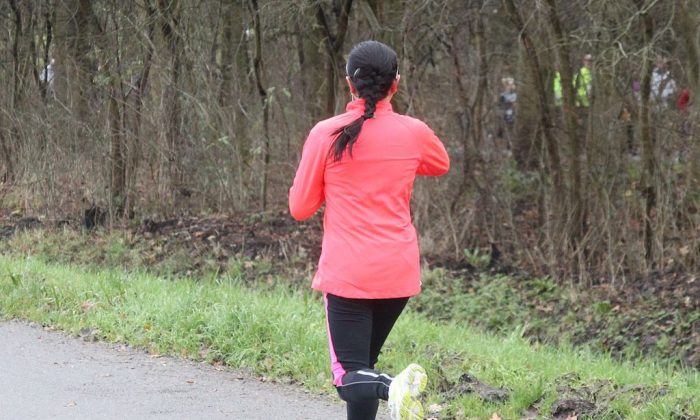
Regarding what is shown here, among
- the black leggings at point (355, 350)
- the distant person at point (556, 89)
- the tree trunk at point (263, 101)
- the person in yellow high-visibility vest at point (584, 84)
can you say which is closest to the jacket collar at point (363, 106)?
the black leggings at point (355, 350)

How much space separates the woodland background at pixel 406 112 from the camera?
40.5ft

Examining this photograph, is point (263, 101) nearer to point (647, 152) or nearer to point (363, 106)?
point (647, 152)

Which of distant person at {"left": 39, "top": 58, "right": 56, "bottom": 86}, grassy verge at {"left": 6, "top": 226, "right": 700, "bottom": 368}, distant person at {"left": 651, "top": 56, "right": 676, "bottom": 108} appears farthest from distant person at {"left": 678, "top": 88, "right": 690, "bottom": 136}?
distant person at {"left": 39, "top": 58, "right": 56, "bottom": 86}

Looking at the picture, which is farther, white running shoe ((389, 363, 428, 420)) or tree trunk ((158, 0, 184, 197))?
tree trunk ((158, 0, 184, 197))

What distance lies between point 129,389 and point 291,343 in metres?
1.15

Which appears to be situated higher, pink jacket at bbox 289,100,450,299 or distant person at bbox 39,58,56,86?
distant person at bbox 39,58,56,86

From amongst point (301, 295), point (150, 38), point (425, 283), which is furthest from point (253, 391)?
point (150, 38)

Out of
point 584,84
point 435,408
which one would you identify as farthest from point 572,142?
point 435,408

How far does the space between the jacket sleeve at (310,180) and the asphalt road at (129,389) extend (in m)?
1.86

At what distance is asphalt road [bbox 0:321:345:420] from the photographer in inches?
223

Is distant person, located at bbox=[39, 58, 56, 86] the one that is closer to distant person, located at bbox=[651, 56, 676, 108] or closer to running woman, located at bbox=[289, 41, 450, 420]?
distant person, located at bbox=[651, 56, 676, 108]

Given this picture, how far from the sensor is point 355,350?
4.17 metres

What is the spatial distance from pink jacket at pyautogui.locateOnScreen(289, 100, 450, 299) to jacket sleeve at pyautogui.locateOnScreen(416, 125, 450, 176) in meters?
0.06

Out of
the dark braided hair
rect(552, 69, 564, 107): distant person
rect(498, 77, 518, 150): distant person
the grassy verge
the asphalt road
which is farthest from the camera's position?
rect(498, 77, 518, 150): distant person
